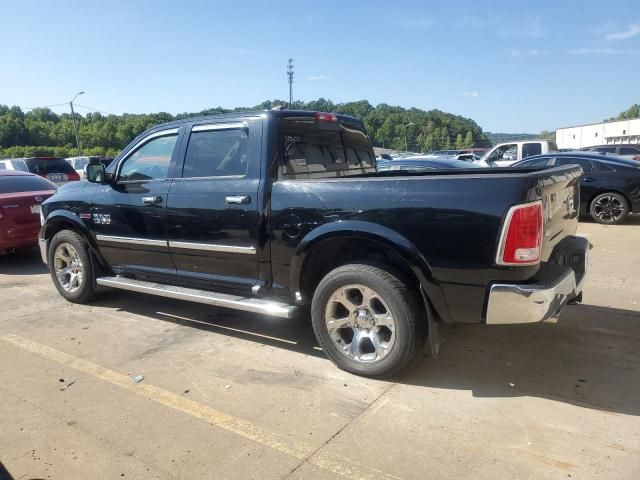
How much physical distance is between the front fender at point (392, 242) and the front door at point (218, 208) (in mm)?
608

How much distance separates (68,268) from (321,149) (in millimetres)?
3384

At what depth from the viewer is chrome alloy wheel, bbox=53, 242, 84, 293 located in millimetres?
5723

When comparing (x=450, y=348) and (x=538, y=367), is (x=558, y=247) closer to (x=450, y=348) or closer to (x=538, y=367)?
(x=538, y=367)

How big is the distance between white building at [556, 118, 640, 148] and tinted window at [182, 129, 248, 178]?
7293 centimetres

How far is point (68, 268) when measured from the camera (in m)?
5.88

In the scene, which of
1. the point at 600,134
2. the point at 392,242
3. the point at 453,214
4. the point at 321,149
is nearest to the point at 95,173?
the point at 321,149

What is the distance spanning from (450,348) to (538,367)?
2.33 ft

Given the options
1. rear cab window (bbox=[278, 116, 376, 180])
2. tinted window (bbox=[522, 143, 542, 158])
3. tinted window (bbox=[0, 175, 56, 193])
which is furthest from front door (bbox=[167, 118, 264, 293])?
tinted window (bbox=[522, 143, 542, 158])

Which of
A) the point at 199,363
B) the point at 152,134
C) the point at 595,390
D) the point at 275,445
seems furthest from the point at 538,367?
the point at 152,134

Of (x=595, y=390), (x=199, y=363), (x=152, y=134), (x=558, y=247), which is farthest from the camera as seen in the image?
(x=152, y=134)

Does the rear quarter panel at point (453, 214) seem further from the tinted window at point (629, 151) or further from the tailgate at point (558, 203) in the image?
the tinted window at point (629, 151)

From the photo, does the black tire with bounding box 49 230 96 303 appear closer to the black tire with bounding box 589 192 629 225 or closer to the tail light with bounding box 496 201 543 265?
the tail light with bounding box 496 201 543 265

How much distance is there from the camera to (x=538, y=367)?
3.79 meters

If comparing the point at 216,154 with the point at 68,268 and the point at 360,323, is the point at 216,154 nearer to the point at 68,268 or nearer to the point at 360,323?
the point at 360,323
